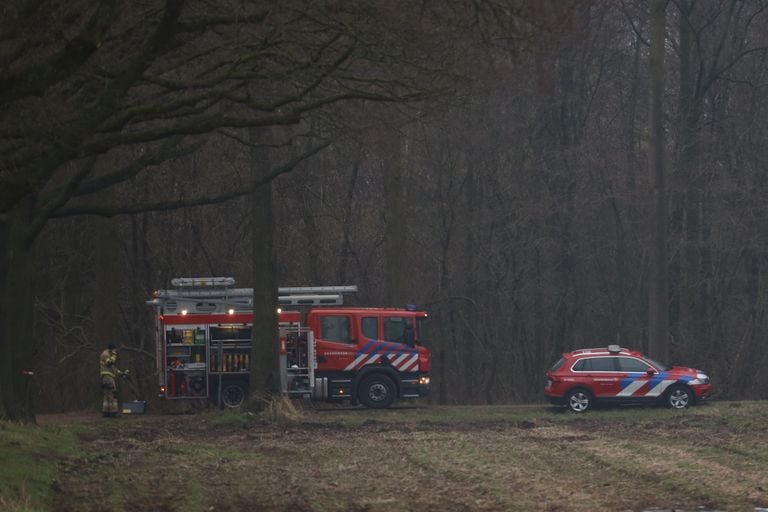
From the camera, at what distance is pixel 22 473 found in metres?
15.6

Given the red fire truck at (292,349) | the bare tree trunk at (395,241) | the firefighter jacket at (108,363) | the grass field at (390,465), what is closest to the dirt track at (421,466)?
the grass field at (390,465)

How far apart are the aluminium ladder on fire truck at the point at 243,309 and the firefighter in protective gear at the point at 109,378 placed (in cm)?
257

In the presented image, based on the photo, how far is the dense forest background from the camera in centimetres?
3975

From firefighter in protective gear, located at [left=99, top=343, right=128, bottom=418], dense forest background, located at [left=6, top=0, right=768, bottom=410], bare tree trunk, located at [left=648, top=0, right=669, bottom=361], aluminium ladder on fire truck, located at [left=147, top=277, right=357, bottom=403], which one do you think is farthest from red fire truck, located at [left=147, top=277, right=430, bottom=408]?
bare tree trunk, located at [left=648, top=0, right=669, bottom=361]

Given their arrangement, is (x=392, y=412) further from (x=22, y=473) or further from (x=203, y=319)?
(x=22, y=473)

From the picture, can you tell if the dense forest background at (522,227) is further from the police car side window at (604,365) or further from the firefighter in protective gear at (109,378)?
the police car side window at (604,365)

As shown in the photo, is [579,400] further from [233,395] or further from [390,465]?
[390,465]

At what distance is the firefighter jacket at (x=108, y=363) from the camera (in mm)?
29266

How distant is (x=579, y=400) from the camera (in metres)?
30.6

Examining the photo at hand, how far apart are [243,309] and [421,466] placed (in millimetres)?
15405

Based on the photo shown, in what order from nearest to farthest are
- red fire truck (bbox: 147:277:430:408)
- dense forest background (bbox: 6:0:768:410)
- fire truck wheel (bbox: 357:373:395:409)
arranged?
red fire truck (bbox: 147:277:430:408)
fire truck wheel (bbox: 357:373:395:409)
dense forest background (bbox: 6:0:768:410)

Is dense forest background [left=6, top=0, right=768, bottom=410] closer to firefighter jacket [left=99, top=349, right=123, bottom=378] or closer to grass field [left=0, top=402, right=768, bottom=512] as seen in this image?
firefighter jacket [left=99, top=349, right=123, bottom=378]

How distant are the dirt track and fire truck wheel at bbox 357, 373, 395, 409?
535 cm

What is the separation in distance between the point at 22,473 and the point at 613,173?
34185mm
